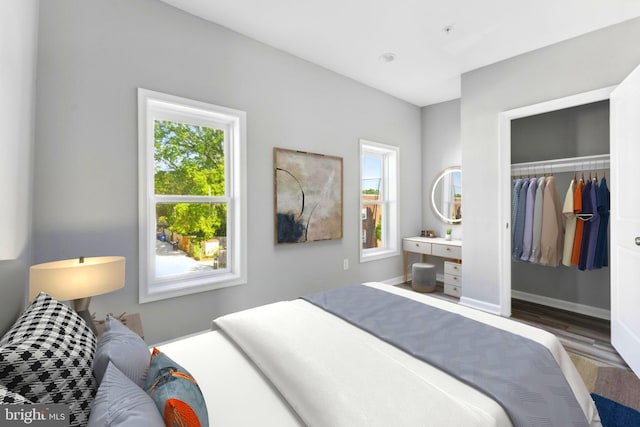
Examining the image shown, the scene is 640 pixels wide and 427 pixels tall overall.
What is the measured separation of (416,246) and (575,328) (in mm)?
1872

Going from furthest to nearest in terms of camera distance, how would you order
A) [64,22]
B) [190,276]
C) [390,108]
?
[390,108] → [190,276] → [64,22]

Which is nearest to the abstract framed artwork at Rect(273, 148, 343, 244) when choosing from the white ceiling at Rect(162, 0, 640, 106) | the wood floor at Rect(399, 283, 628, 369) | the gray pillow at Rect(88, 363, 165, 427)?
the white ceiling at Rect(162, 0, 640, 106)

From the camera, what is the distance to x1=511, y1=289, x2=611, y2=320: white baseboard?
3127 millimetres

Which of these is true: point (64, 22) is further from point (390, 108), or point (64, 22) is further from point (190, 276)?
point (390, 108)

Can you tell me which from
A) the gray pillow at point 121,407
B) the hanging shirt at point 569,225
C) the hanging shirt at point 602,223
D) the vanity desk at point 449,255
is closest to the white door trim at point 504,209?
the hanging shirt at point 569,225

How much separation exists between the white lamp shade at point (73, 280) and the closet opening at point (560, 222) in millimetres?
3457

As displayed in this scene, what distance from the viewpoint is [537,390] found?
109 centimetres

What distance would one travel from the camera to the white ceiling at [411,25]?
2344mm

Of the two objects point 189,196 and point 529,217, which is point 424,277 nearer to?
point 529,217

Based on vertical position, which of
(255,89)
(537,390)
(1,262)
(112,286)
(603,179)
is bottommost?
(537,390)

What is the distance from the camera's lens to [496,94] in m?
3.23

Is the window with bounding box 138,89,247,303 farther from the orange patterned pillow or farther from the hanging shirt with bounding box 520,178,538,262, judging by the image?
the hanging shirt with bounding box 520,178,538,262

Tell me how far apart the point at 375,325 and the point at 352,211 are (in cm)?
227

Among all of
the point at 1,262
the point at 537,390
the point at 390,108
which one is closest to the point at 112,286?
the point at 1,262
